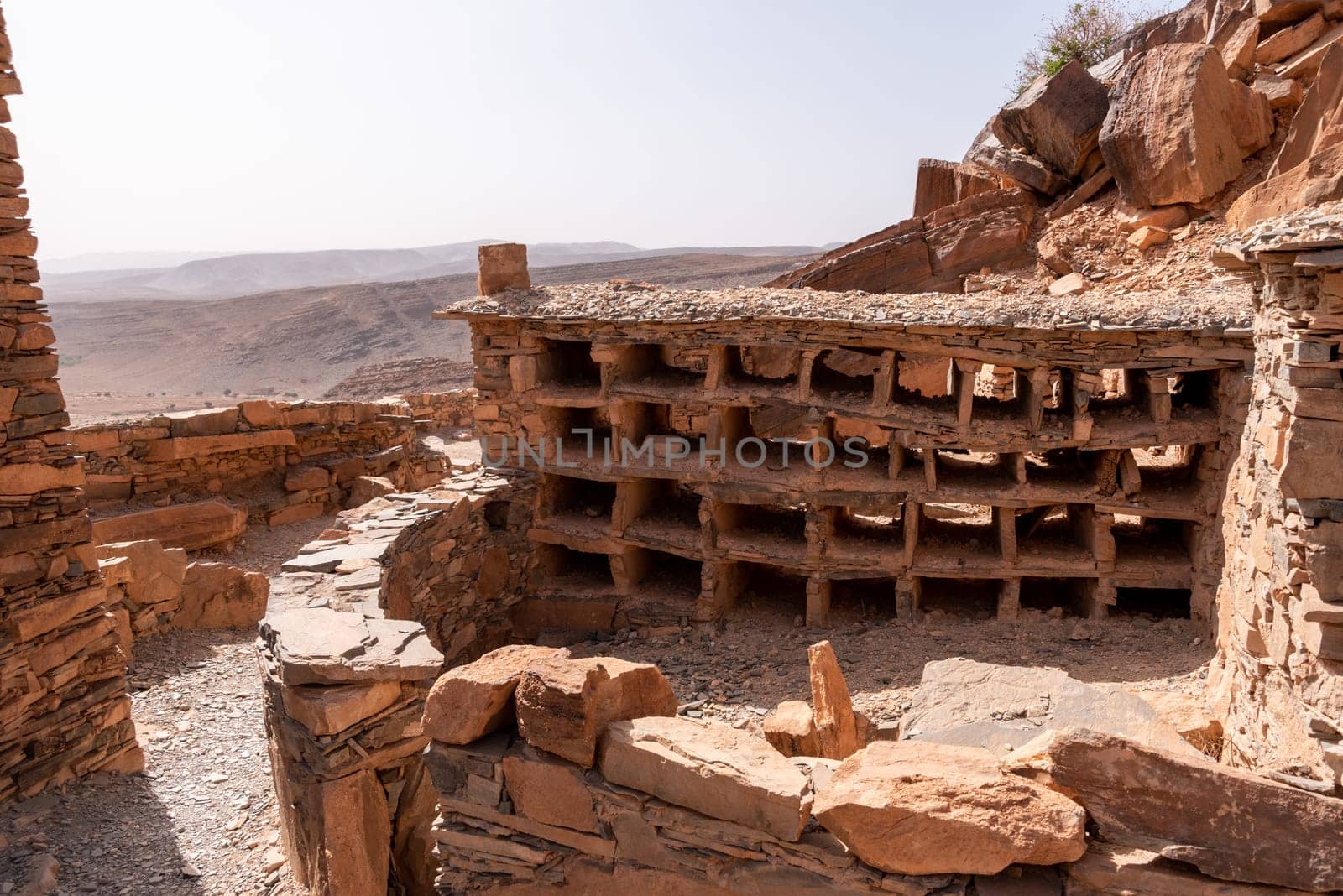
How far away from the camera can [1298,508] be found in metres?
4.11

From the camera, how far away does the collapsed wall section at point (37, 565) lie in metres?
5.23

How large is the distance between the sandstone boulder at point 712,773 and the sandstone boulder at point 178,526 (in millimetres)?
7751

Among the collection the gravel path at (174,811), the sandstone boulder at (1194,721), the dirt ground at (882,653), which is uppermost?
the sandstone boulder at (1194,721)

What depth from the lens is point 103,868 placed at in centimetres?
489

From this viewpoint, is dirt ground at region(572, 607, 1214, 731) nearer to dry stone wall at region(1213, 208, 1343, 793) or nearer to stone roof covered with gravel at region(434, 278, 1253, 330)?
dry stone wall at region(1213, 208, 1343, 793)

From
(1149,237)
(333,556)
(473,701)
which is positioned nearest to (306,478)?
(333,556)

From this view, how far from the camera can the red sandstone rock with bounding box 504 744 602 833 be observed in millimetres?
3834

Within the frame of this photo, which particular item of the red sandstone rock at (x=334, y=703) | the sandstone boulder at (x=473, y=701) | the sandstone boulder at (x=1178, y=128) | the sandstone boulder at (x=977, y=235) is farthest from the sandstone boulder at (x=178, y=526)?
the sandstone boulder at (x=1178, y=128)

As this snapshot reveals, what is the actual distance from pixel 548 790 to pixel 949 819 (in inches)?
65.4

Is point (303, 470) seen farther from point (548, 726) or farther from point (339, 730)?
point (548, 726)

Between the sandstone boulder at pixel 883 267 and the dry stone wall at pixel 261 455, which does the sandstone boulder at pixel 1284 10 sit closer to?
the sandstone boulder at pixel 883 267

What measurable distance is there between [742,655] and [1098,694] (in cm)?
376

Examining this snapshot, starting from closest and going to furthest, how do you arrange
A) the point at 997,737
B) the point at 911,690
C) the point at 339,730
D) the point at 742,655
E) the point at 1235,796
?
the point at 1235,796, the point at 339,730, the point at 997,737, the point at 911,690, the point at 742,655

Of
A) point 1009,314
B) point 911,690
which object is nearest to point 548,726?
point 911,690
